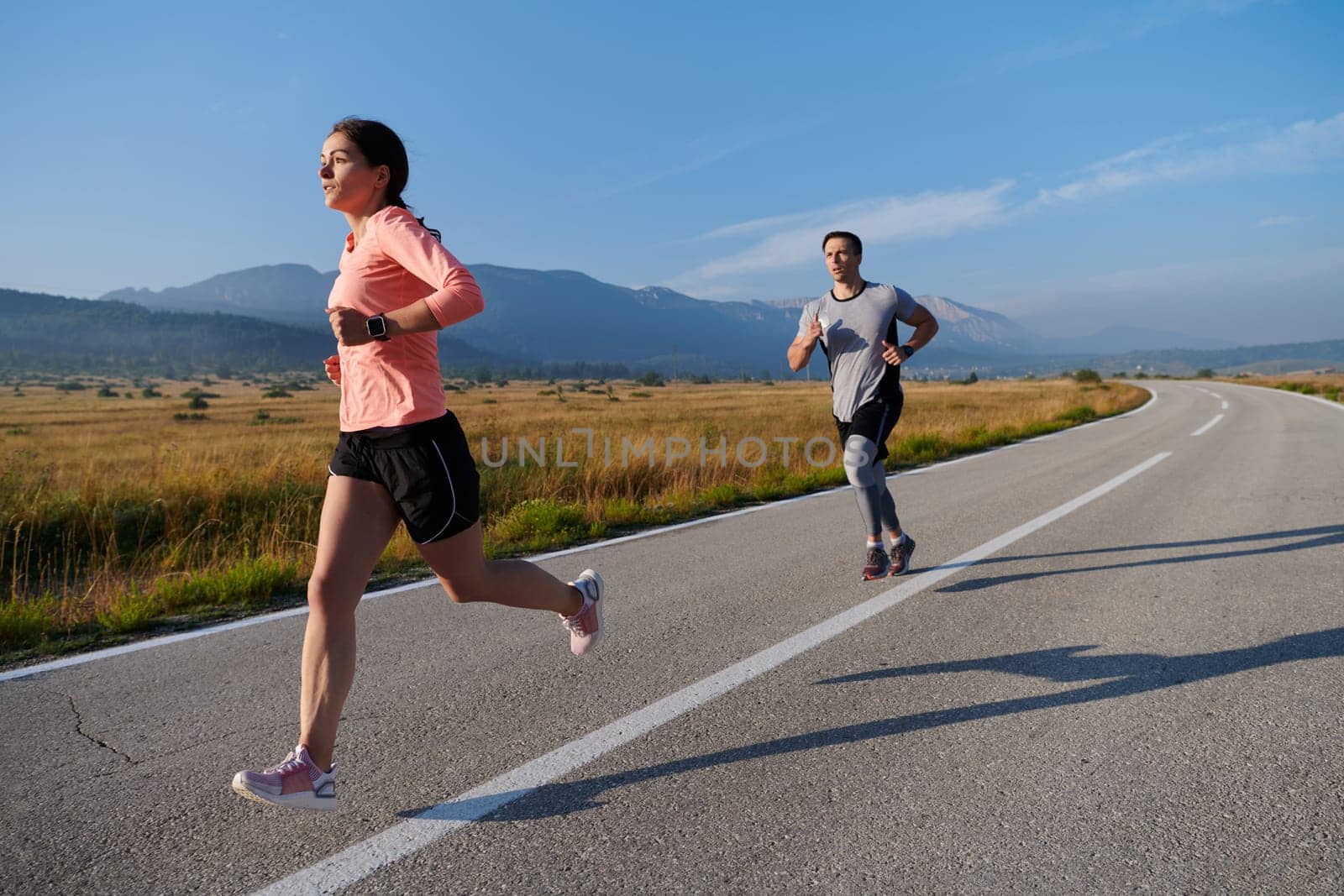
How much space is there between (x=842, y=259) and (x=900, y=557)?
1934mm

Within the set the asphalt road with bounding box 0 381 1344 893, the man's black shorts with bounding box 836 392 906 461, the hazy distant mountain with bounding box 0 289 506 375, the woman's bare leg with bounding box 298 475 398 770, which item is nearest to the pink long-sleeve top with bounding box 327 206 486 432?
the woman's bare leg with bounding box 298 475 398 770

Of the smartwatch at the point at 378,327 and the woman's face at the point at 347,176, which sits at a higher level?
the woman's face at the point at 347,176

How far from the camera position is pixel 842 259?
16.4 feet

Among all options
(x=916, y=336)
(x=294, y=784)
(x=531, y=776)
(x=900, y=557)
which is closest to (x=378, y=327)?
(x=294, y=784)

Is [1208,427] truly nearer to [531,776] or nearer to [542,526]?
[542,526]

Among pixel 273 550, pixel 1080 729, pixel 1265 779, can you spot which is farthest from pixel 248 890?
pixel 273 550

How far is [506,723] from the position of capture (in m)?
3.01

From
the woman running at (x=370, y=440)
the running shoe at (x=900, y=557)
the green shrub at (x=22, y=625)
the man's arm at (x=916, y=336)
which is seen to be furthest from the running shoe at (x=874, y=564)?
the green shrub at (x=22, y=625)

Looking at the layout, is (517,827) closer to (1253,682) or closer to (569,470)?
(1253,682)

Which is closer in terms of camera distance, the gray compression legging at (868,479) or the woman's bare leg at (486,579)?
the woman's bare leg at (486,579)

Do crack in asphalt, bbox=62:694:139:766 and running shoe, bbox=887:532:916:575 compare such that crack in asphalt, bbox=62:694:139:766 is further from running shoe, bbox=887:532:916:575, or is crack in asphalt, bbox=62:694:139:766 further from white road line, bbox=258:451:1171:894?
running shoe, bbox=887:532:916:575

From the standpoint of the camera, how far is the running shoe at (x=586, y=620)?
324 cm

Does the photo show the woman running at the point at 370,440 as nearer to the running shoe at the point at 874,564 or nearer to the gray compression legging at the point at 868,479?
the gray compression legging at the point at 868,479

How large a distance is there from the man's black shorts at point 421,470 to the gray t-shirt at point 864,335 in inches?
120
